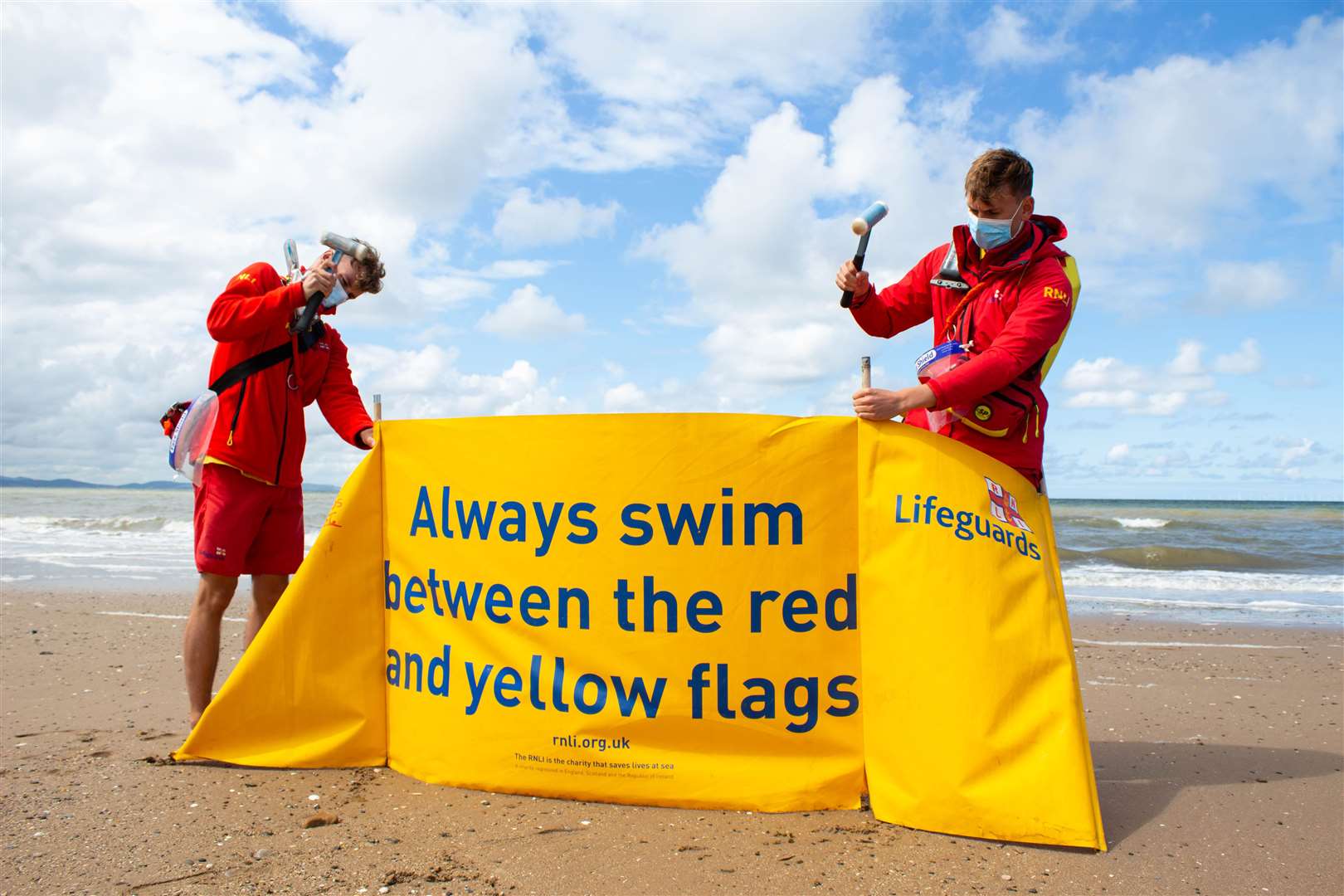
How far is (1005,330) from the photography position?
2777 mm

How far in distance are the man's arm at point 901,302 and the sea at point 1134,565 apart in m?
6.25

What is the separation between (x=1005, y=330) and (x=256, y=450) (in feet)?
8.66

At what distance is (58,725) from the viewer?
12.8 feet

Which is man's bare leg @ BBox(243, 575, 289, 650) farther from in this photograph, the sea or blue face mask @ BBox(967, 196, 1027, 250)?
the sea

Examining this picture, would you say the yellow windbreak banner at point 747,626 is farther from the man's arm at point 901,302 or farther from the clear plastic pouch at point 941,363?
the man's arm at point 901,302

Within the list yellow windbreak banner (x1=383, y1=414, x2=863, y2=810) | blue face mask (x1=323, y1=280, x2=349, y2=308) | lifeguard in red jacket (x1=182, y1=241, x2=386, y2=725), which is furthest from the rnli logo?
blue face mask (x1=323, y1=280, x2=349, y2=308)

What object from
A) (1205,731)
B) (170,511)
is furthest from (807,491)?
(170,511)

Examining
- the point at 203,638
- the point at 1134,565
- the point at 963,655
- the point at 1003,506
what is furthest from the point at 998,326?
the point at 1134,565

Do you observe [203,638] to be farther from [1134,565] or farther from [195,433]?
[1134,565]

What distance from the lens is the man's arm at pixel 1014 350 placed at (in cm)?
269

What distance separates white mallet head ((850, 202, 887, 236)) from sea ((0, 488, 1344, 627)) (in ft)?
21.9

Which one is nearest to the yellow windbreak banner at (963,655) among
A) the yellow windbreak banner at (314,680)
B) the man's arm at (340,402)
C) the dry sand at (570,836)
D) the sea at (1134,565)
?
the dry sand at (570,836)

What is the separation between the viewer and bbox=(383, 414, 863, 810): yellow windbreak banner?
9.09 ft

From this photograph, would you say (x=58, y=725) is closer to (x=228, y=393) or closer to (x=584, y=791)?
(x=228, y=393)
